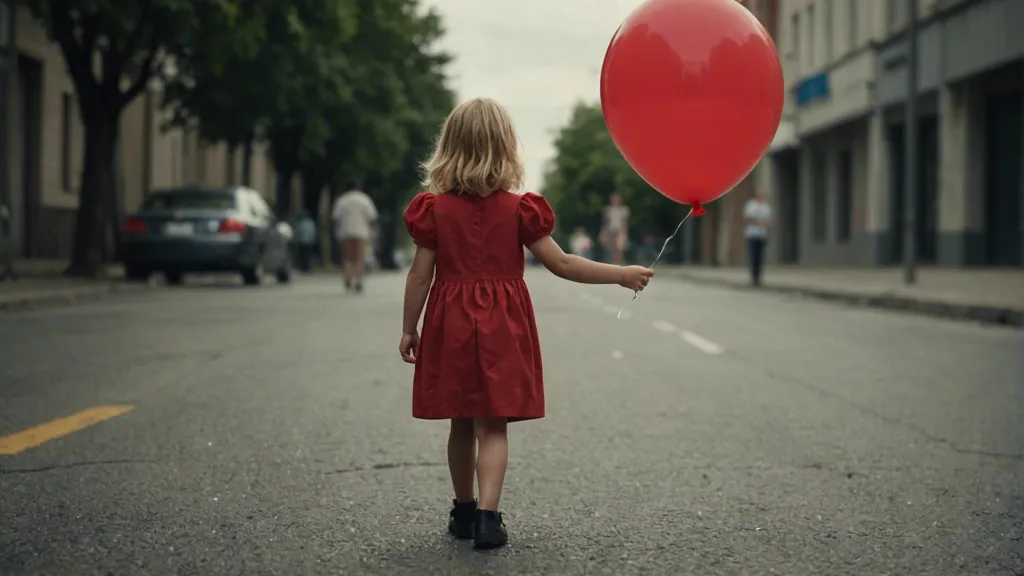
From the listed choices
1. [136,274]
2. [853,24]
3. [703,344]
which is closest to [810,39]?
[853,24]

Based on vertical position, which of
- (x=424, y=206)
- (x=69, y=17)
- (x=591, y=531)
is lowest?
(x=591, y=531)

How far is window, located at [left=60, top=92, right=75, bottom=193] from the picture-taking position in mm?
31797

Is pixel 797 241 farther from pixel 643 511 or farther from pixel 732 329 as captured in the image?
pixel 643 511

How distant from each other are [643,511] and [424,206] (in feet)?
4.23

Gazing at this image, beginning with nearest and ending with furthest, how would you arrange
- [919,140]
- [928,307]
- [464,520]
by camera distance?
1. [464,520]
2. [928,307]
3. [919,140]

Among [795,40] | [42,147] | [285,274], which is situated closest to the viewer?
[285,274]

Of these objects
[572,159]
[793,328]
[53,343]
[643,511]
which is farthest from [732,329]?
[572,159]

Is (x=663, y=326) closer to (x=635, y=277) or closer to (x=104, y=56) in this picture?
(x=635, y=277)

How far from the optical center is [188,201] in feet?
71.9

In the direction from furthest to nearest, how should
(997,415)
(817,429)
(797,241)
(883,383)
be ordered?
(797,241) < (883,383) < (997,415) < (817,429)

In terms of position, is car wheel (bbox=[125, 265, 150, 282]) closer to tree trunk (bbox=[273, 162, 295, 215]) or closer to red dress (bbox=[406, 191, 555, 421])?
tree trunk (bbox=[273, 162, 295, 215])

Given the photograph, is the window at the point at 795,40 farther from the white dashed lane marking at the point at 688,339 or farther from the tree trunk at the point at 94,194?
the white dashed lane marking at the point at 688,339

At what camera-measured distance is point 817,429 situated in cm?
640

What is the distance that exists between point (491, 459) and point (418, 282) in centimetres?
56
